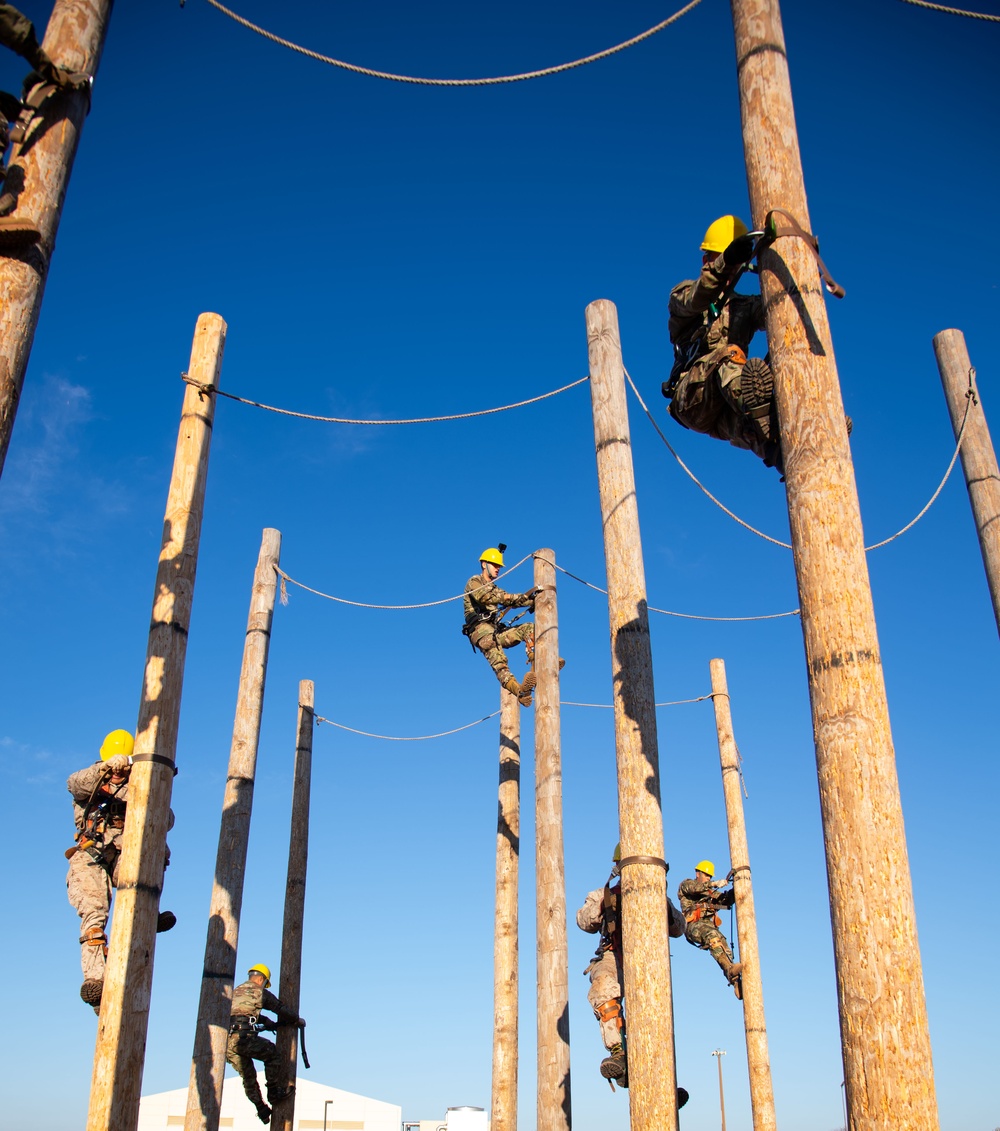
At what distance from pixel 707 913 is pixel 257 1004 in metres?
4.79

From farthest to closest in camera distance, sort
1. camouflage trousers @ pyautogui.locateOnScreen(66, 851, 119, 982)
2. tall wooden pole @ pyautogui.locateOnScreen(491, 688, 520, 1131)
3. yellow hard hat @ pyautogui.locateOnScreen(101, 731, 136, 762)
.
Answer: tall wooden pole @ pyautogui.locateOnScreen(491, 688, 520, 1131)
yellow hard hat @ pyautogui.locateOnScreen(101, 731, 136, 762)
camouflage trousers @ pyautogui.locateOnScreen(66, 851, 119, 982)

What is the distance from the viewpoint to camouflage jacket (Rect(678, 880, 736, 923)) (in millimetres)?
11617

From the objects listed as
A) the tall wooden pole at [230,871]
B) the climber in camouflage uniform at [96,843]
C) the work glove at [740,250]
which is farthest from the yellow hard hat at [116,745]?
the work glove at [740,250]

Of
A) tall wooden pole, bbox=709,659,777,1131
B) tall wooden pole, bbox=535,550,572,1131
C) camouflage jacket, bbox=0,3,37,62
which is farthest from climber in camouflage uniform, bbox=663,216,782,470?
tall wooden pole, bbox=709,659,777,1131

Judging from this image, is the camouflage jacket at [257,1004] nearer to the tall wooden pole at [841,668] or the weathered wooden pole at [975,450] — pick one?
the weathered wooden pole at [975,450]

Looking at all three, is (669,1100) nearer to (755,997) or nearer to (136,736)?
(136,736)

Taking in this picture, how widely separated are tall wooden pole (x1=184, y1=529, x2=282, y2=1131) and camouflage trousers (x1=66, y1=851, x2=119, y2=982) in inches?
62.7

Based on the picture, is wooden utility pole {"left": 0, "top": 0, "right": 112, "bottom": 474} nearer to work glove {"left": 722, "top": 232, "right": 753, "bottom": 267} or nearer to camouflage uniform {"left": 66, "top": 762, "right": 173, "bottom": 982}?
work glove {"left": 722, "top": 232, "right": 753, "bottom": 267}

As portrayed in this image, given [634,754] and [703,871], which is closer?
[634,754]

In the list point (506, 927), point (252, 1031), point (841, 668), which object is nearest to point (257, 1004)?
point (252, 1031)

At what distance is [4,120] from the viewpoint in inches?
160

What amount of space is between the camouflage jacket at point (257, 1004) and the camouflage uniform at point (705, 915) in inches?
166

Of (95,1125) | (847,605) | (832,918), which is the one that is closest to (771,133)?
(847,605)

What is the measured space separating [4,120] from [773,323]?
299 centimetres
